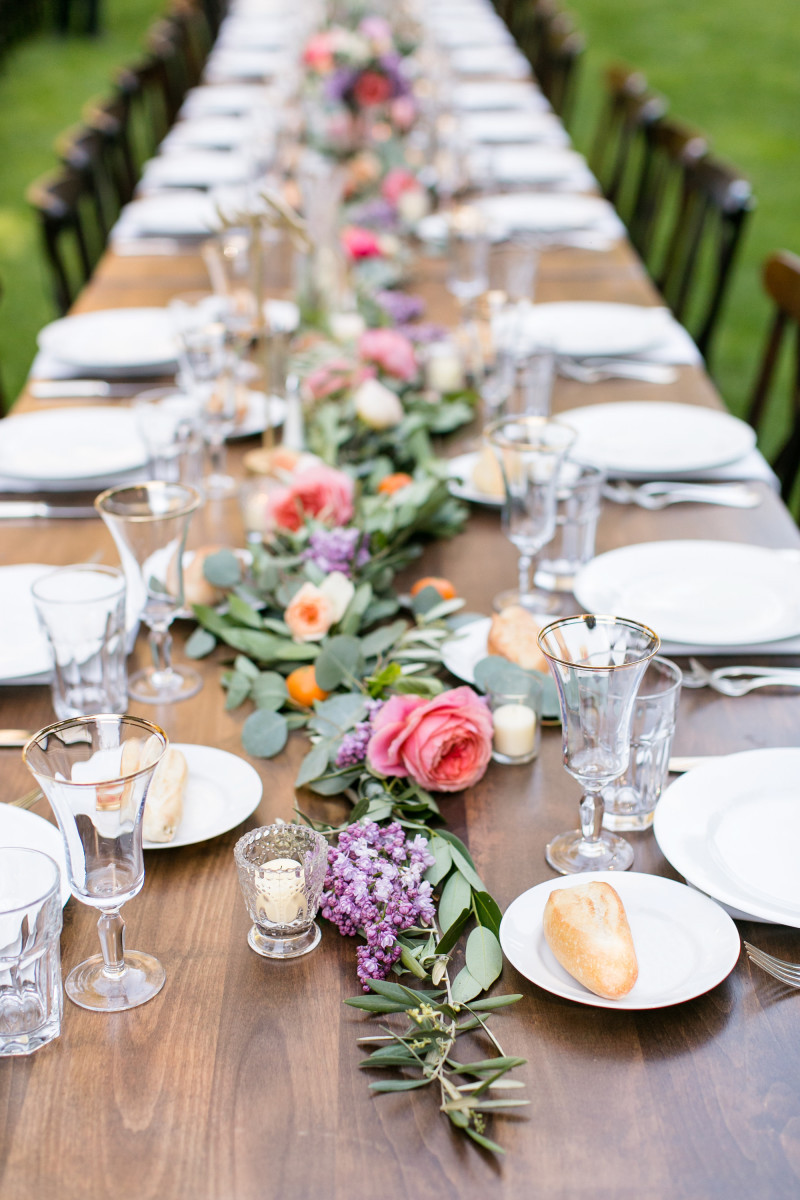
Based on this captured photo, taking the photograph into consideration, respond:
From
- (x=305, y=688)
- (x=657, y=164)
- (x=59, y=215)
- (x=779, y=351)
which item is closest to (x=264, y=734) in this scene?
(x=305, y=688)

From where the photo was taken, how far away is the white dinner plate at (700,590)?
4.29 ft

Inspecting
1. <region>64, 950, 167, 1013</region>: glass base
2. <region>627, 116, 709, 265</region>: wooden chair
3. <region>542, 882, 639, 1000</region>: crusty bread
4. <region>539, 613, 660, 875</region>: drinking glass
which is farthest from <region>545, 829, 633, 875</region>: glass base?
<region>627, 116, 709, 265</region>: wooden chair

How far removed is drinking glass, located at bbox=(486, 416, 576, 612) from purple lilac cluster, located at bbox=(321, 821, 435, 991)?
51cm

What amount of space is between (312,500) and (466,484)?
311 mm

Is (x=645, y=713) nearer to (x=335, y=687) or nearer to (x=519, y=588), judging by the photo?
(x=335, y=687)

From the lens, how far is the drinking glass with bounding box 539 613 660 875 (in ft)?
2.93

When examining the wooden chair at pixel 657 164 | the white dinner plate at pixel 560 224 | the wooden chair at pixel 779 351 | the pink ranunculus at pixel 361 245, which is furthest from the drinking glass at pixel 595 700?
the wooden chair at pixel 657 164

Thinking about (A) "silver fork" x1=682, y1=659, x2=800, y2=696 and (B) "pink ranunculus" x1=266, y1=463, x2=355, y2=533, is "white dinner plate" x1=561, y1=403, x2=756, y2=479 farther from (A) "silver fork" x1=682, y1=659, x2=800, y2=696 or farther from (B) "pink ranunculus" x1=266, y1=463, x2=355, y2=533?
(A) "silver fork" x1=682, y1=659, x2=800, y2=696

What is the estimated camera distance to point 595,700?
2.96 feet

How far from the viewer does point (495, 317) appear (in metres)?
1.86

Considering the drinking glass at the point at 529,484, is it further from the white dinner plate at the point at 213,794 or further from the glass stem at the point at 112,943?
the glass stem at the point at 112,943

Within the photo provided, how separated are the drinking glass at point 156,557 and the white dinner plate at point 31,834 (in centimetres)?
26

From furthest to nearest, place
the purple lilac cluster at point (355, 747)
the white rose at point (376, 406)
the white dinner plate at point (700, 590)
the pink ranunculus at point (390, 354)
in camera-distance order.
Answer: the pink ranunculus at point (390, 354) < the white rose at point (376, 406) < the white dinner plate at point (700, 590) < the purple lilac cluster at point (355, 747)

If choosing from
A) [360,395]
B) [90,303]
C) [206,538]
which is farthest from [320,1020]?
[90,303]
